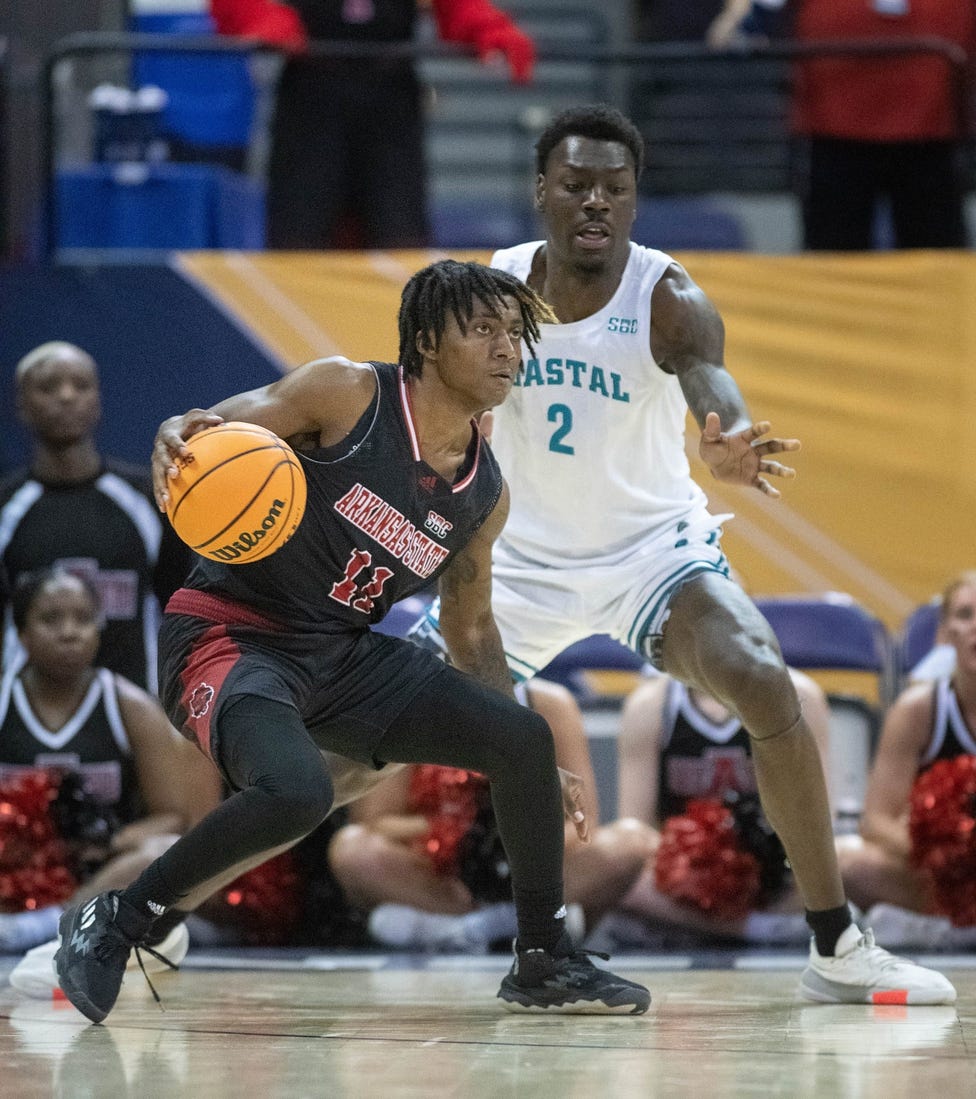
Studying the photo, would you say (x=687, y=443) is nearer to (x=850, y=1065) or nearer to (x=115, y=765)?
(x=115, y=765)

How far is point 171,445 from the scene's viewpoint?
4219 millimetres

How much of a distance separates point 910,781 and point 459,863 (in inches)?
64.5

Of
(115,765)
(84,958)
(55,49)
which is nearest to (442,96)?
(55,49)

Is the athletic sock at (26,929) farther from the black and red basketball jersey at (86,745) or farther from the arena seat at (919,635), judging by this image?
the arena seat at (919,635)

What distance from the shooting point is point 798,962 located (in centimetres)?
595

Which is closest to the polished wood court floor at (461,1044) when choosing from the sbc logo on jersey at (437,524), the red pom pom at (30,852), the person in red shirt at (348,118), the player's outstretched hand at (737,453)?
the red pom pom at (30,852)

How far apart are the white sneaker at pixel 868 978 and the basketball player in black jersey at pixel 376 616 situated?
1.91ft

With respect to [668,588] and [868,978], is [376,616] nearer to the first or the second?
[668,588]

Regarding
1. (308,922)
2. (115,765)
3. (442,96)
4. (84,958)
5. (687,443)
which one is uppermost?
(442,96)

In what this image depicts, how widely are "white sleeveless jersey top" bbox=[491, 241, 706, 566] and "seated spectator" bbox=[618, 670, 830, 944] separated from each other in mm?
1287

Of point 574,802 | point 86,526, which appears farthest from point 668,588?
point 86,526

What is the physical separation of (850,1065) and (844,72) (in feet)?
17.8

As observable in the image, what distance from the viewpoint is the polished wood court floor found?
3.57 metres

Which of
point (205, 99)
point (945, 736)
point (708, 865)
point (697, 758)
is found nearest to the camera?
point (708, 865)
